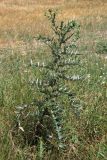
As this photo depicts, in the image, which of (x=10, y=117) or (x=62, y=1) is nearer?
(x=10, y=117)

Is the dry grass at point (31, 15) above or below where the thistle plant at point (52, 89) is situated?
below

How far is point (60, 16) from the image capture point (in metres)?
30.8

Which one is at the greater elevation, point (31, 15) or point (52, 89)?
point (52, 89)

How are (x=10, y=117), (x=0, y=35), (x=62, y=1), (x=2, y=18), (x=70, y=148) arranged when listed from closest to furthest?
(x=70, y=148) → (x=10, y=117) → (x=0, y=35) → (x=2, y=18) → (x=62, y=1)

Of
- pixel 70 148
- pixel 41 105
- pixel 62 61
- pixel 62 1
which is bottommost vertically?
pixel 62 1

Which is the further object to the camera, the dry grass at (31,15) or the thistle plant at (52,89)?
the dry grass at (31,15)

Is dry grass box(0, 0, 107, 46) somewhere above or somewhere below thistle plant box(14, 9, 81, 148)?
below

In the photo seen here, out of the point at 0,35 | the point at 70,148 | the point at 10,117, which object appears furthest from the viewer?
the point at 0,35

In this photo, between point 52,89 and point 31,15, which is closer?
point 52,89

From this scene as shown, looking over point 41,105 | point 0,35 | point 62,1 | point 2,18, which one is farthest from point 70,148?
point 62,1

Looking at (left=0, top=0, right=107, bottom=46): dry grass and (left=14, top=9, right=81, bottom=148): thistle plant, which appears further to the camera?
(left=0, top=0, right=107, bottom=46): dry grass

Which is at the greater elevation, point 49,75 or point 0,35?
point 49,75

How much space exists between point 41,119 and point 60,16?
2624 centimetres

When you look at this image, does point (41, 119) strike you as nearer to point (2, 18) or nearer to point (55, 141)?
point (55, 141)
